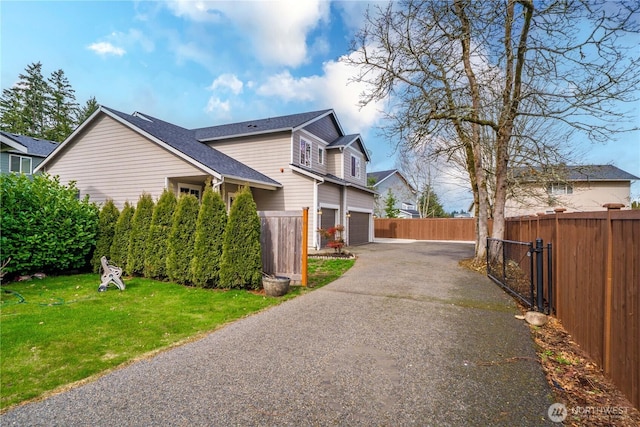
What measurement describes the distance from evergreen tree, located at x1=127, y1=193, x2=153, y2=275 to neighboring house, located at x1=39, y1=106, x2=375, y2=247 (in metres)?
2.86

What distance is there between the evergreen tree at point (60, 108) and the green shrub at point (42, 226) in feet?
124

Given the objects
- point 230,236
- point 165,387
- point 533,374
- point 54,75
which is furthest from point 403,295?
point 54,75

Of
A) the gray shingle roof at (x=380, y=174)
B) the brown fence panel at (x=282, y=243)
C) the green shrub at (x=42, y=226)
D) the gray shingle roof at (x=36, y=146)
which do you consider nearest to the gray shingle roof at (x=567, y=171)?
the brown fence panel at (x=282, y=243)

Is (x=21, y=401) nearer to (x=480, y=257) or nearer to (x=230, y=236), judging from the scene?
(x=230, y=236)

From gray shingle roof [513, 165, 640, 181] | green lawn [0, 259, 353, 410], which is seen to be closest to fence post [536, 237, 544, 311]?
green lawn [0, 259, 353, 410]

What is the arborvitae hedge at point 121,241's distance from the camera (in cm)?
886

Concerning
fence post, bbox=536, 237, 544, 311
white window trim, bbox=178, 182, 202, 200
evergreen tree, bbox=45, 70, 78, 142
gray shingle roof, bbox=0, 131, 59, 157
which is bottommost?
fence post, bbox=536, 237, 544, 311

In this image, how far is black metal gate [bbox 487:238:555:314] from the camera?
5355 millimetres

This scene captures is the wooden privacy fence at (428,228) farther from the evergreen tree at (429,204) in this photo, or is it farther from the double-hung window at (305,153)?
the double-hung window at (305,153)

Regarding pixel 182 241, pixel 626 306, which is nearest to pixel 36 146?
pixel 182 241

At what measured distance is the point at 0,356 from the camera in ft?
12.0

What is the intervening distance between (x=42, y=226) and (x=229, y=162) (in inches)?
297

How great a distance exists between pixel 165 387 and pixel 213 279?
14.9 ft

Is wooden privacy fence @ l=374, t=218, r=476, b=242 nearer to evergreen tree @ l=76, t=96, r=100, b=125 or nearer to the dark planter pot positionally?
the dark planter pot
